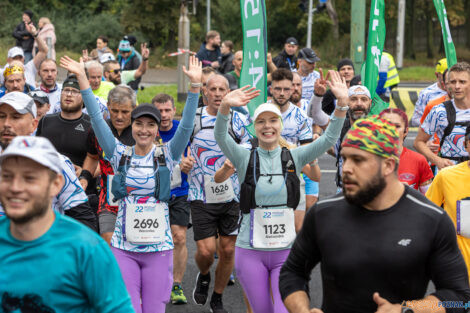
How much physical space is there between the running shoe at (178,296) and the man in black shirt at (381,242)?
3615 millimetres

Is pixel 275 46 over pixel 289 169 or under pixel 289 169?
over

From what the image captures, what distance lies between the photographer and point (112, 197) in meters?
5.91

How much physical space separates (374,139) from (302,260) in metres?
0.68

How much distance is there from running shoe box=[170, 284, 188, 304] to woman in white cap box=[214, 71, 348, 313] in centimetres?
159

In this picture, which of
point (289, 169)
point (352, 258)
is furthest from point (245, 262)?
point (352, 258)

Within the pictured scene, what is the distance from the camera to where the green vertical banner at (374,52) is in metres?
7.84

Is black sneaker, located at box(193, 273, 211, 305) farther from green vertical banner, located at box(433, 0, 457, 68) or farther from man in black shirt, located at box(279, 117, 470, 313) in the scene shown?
green vertical banner, located at box(433, 0, 457, 68)

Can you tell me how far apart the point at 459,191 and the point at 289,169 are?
1.20 metres

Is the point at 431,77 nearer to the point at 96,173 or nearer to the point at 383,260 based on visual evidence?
the point at 96,173

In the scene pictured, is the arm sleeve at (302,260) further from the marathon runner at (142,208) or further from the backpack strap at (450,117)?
the backpack strap at (450,117)

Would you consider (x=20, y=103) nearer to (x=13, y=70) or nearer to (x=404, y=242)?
(x=404, y=242)

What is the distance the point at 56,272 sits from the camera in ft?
9.59

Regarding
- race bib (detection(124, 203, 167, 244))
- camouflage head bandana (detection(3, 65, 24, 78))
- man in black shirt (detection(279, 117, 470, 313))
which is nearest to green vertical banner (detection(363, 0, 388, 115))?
race bib (detection(124, 203, 167, 244))

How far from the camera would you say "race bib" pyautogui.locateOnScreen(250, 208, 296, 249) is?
5.50 meters
